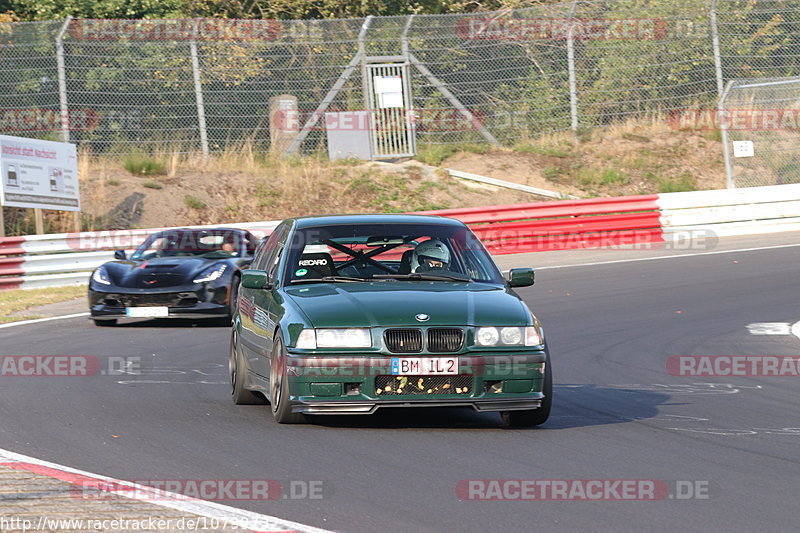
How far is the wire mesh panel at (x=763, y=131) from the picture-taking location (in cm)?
2588

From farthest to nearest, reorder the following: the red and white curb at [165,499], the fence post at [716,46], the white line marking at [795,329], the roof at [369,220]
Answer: the fence post at [716,46]
the white line marking at [795,329]
the roof at [369,220]
the red and white curb at [165,499]

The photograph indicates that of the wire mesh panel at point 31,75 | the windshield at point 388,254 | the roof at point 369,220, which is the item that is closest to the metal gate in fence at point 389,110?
the wire mesh panel at point 31,75

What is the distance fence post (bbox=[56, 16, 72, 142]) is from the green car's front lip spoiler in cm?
1946

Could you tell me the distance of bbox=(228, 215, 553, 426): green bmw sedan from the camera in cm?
784

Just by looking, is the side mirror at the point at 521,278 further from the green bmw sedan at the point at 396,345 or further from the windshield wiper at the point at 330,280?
the windshield wiper at the point at 330,280

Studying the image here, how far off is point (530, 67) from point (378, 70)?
10.6 ft

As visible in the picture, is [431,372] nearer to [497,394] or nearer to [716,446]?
[497,394]

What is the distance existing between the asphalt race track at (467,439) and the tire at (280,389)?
0.26 ft

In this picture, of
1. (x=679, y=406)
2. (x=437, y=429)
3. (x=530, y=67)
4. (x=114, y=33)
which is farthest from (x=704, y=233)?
(x=437, y=429)

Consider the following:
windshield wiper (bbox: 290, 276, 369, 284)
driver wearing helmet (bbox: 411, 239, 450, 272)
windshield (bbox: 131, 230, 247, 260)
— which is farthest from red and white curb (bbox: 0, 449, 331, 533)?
windshield (bbox: 131, 230, 247, 260)

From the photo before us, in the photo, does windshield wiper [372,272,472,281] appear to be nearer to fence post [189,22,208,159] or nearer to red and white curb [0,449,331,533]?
red and white curb [0,449,331,533]

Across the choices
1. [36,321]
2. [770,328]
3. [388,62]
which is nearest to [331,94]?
[388,62]

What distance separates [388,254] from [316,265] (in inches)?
23.6

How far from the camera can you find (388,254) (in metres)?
Result: 9.36
